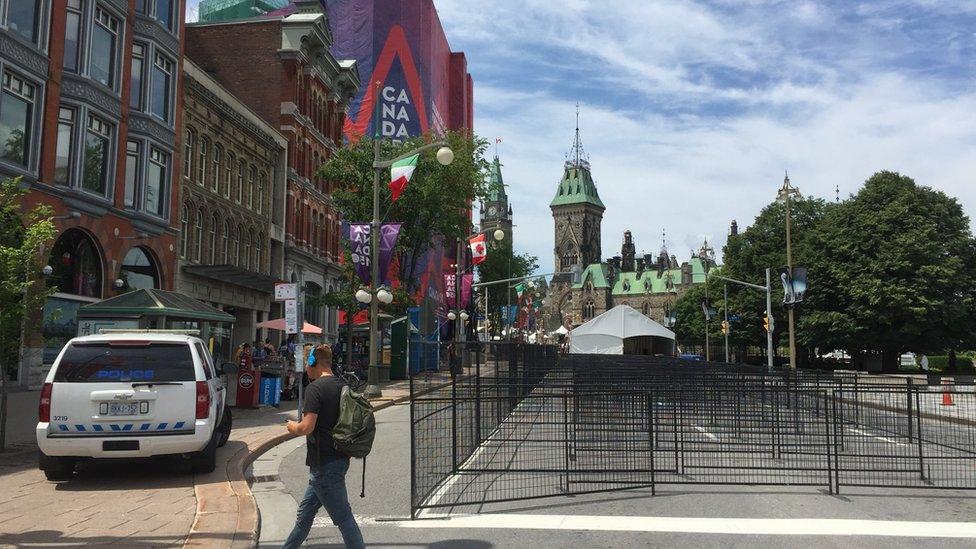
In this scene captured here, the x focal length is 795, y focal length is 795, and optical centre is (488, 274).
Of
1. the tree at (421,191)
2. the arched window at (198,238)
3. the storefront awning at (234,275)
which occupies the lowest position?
the storefront awning at (234,275)

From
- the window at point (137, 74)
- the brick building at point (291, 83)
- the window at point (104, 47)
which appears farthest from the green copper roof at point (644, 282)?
the window at point (104, 47)

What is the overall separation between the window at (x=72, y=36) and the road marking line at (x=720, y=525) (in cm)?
2060

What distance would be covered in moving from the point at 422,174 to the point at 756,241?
136 ft

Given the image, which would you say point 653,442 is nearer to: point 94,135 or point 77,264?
point 77,264

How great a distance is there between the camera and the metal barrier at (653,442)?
9.17 metres

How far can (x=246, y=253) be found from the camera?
36250 mm

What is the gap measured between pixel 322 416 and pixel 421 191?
2917cm

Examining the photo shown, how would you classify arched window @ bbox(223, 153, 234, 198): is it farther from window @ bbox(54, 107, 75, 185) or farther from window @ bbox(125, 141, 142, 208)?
window @ bbox(54, 107, 75, 185)

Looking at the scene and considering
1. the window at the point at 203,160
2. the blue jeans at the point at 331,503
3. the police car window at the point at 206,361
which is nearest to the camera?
the blue jeans at the point at 331,503

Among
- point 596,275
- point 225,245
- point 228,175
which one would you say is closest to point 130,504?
point 225,245

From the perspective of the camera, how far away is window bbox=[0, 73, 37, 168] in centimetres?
2011

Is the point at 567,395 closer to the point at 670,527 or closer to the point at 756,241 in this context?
the point at 670,527

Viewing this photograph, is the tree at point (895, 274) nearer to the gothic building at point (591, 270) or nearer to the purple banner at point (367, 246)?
the purple banner at point (367, 246)

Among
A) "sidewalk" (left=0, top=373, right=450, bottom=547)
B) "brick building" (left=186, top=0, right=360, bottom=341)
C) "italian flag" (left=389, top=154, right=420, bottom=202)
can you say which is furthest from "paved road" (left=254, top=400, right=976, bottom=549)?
"brick building" (left=186, top=0, right=360, bottom=341)
